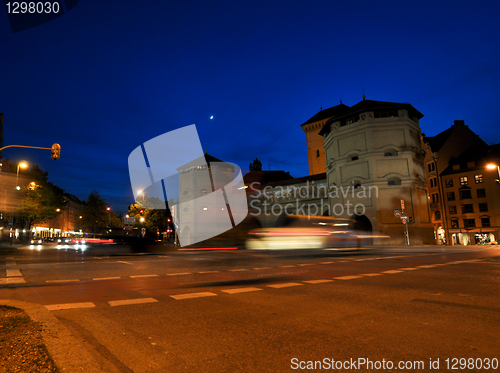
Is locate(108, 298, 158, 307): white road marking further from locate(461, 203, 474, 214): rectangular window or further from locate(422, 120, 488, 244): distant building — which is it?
locate(461, 203, 474, 214): rectangular window

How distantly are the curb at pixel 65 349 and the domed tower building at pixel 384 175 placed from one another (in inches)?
1785

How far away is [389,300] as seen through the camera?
20.9 feet

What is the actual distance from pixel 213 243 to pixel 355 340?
101 ft

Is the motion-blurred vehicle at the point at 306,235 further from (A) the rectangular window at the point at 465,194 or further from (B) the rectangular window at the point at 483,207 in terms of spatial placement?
(A) the rectangular window at the point at 465,194

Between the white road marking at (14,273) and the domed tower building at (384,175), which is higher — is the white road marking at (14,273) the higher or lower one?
the lower one

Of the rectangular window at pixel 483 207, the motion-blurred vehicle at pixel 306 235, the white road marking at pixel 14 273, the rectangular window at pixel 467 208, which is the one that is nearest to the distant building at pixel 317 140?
the rectangular window at pixel 467 208

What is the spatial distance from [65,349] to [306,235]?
2639 centimetres

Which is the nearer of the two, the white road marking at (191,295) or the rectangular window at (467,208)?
the white road marking at (191,295)

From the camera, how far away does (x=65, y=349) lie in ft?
11.6

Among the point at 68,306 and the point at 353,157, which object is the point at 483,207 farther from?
the point at 68,306

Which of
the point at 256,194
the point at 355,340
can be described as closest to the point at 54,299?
the point at 355,340

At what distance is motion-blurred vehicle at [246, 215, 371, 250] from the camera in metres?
28.8

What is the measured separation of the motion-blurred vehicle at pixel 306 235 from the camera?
28.8m

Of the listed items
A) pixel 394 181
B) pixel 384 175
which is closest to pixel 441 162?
pixel 394 181
